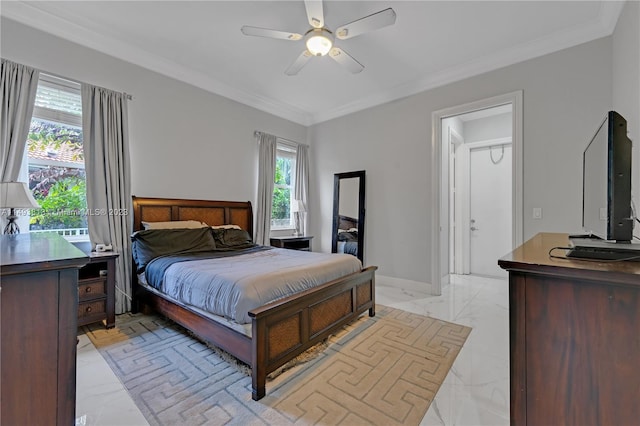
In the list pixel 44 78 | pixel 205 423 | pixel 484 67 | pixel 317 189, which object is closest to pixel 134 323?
pixel 205 423

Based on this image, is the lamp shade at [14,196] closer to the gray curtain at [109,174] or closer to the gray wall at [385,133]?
the gray curtain at [109,174]

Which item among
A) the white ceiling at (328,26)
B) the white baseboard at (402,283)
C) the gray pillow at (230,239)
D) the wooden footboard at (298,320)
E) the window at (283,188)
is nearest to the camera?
the wooden footboard at (298,320)

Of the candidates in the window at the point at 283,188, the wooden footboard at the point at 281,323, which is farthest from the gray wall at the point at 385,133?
the wooden footboard at the point at 281,323

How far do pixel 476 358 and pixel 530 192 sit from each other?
197 cm

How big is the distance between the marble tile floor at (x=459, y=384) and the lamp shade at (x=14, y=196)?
1.22 metres

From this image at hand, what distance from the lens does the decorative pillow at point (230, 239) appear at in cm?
339

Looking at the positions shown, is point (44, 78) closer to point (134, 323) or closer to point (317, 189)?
point (134, 323)

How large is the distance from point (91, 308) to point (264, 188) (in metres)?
2.61

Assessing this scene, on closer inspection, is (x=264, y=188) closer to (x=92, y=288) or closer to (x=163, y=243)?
(x=163, y=243)

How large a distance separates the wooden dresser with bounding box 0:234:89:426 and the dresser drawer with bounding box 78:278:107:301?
1.94 m

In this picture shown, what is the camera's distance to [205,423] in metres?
1.51

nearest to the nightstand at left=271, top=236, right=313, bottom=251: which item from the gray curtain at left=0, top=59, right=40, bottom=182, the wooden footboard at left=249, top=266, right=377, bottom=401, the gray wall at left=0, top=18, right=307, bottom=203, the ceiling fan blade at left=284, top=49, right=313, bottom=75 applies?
the gray wall at left=0, top=18, right=307, bottom=203

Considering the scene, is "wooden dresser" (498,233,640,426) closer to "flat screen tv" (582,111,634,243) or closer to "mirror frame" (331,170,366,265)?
"flat screen tv" (582,111,634,243)

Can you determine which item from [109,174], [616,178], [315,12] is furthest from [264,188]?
[616,178]
